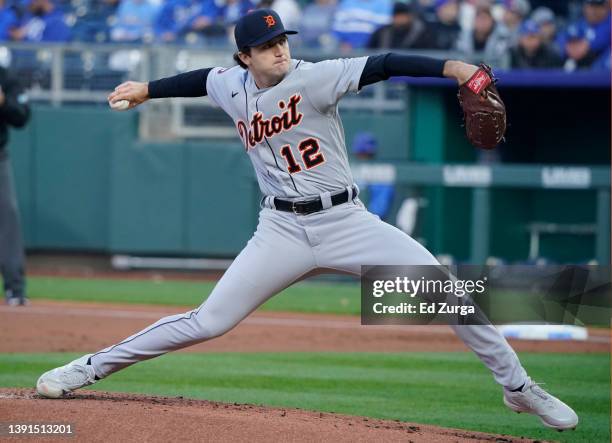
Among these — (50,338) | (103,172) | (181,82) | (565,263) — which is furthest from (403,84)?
(181,82)

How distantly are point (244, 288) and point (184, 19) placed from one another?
37.9 feet

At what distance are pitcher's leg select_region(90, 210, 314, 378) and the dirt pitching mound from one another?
1.07 ft

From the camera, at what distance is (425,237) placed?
1261 centimetres

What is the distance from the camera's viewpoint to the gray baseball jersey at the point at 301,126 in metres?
4.90

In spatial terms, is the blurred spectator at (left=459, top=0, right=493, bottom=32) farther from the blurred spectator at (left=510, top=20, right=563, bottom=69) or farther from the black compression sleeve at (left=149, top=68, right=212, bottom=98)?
the black compression sleeve at (left=149, top=68, right=212, bottom=98)

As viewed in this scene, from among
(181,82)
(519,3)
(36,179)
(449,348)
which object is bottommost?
(449,348)

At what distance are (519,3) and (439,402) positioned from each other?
871 cm

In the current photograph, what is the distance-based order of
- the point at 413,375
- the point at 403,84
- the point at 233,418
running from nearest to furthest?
the point at 233,418, the point at 413,375, the point at 403,84

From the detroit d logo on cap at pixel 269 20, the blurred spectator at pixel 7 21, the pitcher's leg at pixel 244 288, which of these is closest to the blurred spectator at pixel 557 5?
the blurred spectator at pixel 7 21

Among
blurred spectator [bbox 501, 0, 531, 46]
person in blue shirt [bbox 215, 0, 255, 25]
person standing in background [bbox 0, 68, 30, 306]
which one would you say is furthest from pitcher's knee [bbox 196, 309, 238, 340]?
person in blue shirt [bbox 215, 0, 255, 25]

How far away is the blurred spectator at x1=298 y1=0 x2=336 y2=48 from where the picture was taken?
47.3ft

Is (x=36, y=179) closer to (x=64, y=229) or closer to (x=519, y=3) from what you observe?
(x=64, y=229)

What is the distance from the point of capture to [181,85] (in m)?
5.37

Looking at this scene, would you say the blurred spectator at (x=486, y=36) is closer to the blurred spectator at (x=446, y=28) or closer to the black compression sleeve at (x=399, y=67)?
the blurred spectator at (x=446, y=28)
